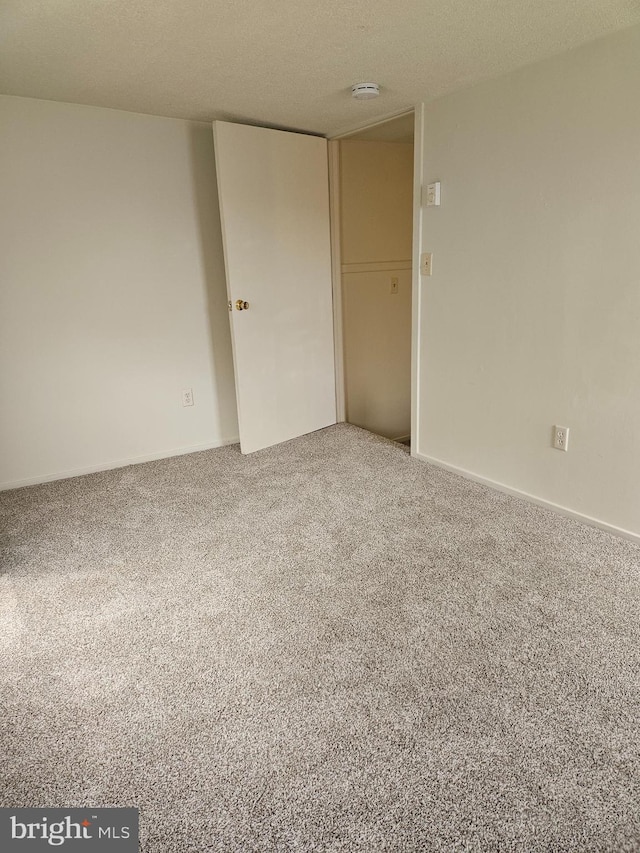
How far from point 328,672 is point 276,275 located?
2509 millimetres

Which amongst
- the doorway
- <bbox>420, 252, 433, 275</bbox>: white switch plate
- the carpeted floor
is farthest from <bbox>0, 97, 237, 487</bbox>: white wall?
<bbox>420, 252, 433, 275</bbox>: white switch plate

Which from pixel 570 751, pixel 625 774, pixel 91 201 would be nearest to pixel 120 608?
pixel 570 751

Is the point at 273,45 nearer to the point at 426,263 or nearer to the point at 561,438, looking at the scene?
the point at 426,263

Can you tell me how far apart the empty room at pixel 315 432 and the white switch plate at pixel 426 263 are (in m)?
0.06

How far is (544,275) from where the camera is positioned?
2480 mm

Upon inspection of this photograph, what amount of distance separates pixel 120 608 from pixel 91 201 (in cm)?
224

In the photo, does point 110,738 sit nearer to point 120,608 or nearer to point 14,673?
point 14,673

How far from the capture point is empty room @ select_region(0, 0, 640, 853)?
1394 mm

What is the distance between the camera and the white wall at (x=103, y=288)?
290cm

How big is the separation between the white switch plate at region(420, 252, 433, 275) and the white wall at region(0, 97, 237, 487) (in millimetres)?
1317

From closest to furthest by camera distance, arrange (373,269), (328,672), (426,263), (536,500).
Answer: (328,672) < (536,500) < (426,263) < (373,269)

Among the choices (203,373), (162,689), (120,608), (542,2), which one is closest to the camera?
(162,689)

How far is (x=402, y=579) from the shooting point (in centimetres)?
217

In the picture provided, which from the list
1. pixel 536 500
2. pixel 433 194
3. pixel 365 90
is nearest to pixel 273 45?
pixel 365 90
